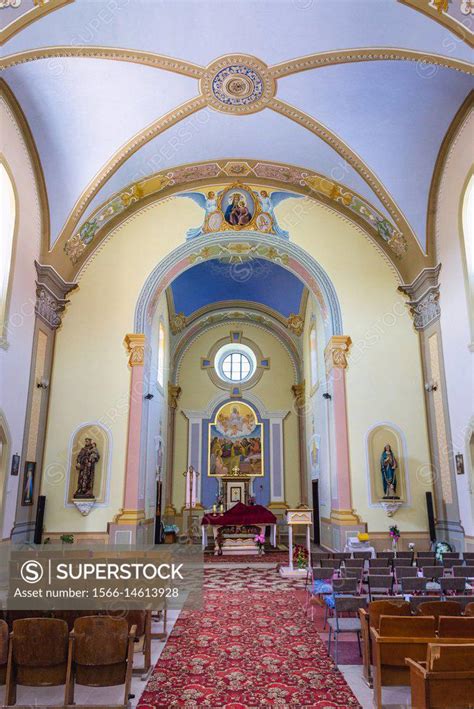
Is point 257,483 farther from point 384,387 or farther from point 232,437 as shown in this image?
point 384,387

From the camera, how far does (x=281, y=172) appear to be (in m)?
15.1

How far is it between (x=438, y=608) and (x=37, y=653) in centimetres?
405

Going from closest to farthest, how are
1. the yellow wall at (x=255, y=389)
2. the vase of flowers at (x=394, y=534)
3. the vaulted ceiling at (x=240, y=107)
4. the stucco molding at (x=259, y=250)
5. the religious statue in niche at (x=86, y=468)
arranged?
1. the vaulted ceiling at (x=240, y=107)
2. the vase of flowers at (x=394, y=534)
3. the religious statue in niche at (x=86, y=468)
4. the stucco molding at (x=259, y=250)
5. the yellow wall at (x=255, y=389)

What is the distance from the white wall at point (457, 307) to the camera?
11.4 meters

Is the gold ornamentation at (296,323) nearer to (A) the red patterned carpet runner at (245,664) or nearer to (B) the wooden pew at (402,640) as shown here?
(A) the red patterned carpet runner at (245,664)

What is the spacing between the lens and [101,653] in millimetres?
4582

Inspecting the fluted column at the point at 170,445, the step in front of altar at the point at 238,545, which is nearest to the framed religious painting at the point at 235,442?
the fluted column at the point at 170,445

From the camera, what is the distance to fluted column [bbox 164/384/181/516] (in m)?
20.9

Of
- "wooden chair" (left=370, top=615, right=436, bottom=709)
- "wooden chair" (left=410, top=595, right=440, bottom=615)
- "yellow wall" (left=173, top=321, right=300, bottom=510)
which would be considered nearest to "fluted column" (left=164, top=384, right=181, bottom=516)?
"yellow wall" (left=173, top=321, right=300, bottom=510)

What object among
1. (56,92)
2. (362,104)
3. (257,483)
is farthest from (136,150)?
(257,483)

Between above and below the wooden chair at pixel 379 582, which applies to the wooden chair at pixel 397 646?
below

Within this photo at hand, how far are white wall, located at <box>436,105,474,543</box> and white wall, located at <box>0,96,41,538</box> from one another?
32.7 feet

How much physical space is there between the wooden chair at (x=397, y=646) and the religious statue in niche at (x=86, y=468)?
993cm

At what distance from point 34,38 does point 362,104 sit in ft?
22.8
